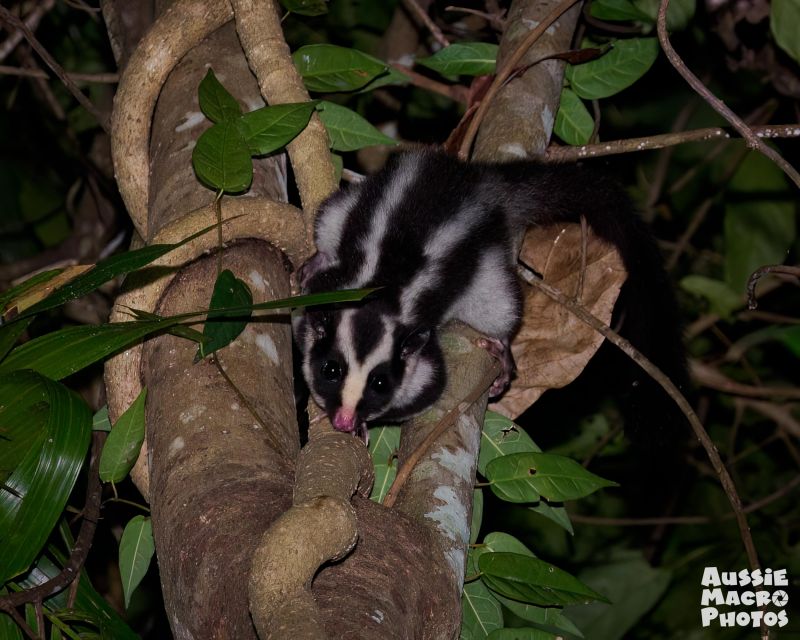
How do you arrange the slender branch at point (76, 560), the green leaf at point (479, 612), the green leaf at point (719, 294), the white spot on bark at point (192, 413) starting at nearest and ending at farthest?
the white spot on bark at point (192, 413) → the slender branch at point (76, 560) → the green leaf at point (479, 612) → the green leaf at point (719, 294)

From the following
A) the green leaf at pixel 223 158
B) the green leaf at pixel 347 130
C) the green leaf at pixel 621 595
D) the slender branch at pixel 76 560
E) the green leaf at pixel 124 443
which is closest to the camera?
the slender branch at pixel 76 560

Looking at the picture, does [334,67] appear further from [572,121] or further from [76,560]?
[76,560]

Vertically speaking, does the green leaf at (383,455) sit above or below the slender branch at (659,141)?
below

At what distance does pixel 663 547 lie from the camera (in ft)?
17.5

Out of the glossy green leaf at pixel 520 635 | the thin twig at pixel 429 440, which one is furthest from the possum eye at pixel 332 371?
the glossy green leaf at pixel 520 635

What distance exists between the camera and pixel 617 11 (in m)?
3.23

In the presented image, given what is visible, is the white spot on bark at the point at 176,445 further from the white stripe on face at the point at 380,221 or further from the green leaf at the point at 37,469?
the white stripe on face at the point at 380,221

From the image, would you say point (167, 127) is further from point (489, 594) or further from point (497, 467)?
point (489, 594)

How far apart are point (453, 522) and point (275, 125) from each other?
1.08 m

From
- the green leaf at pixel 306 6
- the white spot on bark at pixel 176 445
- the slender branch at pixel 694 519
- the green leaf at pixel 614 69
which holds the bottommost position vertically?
the slender branch at pixel 694 519

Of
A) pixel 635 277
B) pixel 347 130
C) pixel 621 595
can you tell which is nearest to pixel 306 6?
pixel 347 130

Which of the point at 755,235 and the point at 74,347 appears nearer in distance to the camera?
the point at 74,347

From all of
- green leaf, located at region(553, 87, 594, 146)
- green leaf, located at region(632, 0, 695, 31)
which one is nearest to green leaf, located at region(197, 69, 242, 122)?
green leaf, located at region(553, 87, 594, 146)

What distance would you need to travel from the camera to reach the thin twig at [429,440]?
7.40 feet
